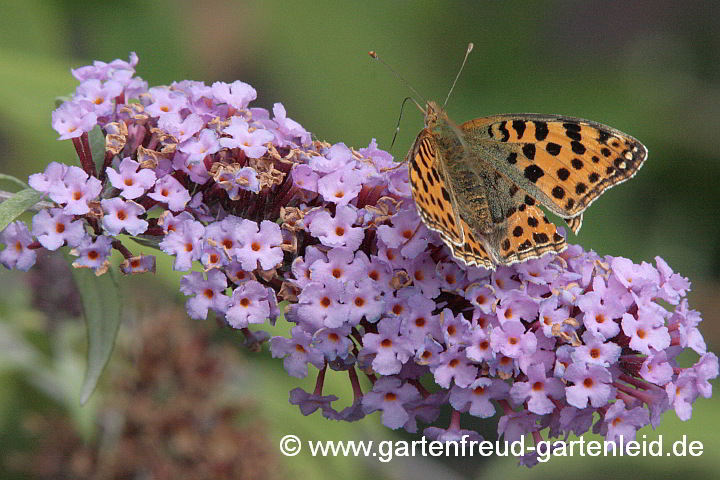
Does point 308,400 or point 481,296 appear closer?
point 481,296

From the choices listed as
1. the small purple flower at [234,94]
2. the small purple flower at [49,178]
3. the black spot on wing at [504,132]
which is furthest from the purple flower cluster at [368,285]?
the black spot on wing at [504,132]

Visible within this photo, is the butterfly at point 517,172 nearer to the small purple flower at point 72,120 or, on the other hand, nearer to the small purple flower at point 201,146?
the small purple flower at point 201,146

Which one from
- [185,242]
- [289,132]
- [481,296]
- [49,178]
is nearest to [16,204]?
[49,178]

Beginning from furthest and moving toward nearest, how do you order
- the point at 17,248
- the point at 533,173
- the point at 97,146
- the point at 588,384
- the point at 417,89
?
the point at 417,89, the point at 533,173, the point at 97,146, the point at 17,248, the point at 588,384

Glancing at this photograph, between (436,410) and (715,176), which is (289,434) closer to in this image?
(436,410)

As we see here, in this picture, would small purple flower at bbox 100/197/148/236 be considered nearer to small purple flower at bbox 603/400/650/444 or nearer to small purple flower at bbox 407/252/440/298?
small purple flower at bbox 407/252/440/298

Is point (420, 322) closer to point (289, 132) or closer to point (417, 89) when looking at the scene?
point (289, 132)

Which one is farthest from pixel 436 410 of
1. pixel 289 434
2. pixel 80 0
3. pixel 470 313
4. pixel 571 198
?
pixel 80 0
